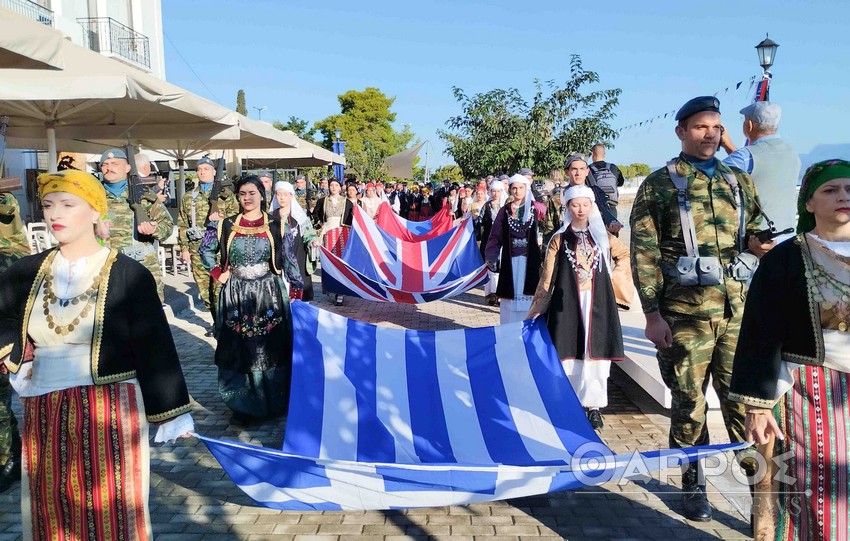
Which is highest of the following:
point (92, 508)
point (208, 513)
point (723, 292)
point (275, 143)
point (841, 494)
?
point (275, 143)

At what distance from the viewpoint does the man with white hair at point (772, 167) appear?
3928 mm

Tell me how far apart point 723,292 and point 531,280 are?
3.91 m

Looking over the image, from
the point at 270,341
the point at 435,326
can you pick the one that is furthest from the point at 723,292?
the point at 435,326

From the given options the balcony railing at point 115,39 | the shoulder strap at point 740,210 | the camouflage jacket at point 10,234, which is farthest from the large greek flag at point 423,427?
the balcony railing at point 115,39

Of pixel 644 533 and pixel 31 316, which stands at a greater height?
pixel 31 316

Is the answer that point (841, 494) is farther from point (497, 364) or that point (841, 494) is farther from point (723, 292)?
point (497, 364)

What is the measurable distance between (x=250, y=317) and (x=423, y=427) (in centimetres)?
176

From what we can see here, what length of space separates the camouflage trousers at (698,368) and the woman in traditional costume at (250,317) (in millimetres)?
2992

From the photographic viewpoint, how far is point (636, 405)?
5605 millimetres

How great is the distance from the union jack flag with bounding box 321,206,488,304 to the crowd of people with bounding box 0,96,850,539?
2.85 meters

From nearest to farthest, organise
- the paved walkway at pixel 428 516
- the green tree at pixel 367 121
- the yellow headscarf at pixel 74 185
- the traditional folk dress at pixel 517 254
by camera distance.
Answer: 1. the yellow headscarf at pixel 74 185
2. the paved walkway at pixel 428 516
3. the traditional folk dress at pixel 517 254
4. the green tree at pixel 367 121

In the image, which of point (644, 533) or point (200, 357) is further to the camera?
point (200, 357)

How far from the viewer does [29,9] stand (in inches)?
728

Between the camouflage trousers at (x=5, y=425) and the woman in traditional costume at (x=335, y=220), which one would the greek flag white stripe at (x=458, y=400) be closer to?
the camouflage trousers at (x=5, y=425)
